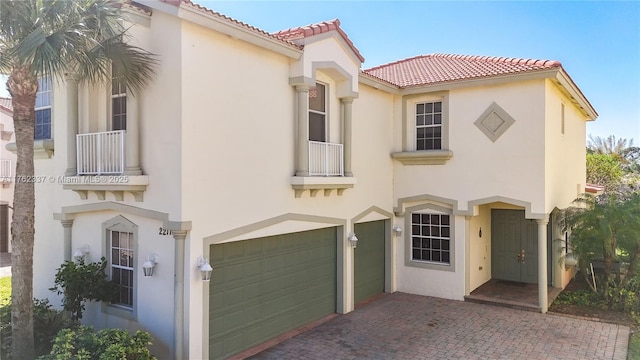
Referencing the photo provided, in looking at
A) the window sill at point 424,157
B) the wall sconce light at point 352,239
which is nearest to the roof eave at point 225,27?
the wall sconce light at point 352,239

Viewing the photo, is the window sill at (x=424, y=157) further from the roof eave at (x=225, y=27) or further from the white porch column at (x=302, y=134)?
the roof eave at (x=225, y=27)

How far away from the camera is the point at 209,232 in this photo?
847 cm

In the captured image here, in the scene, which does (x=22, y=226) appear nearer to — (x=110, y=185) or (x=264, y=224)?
(x=110, y=185)

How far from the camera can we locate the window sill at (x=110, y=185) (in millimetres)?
8266

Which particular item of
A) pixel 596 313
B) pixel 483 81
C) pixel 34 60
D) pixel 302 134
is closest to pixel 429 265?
pixel 596 313

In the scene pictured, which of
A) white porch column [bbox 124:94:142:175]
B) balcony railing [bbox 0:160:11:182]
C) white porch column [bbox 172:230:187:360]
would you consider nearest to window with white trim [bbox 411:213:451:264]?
white porch column [bbox 172:230:187:360]

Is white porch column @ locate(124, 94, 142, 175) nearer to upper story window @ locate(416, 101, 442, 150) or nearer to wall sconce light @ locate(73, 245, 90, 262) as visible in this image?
wall sconce light @ locate(73, 245, 90, 262)

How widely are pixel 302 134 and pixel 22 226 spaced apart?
6119 millimetres

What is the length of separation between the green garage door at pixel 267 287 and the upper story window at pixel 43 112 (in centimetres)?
618

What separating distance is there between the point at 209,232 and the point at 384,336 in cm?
526

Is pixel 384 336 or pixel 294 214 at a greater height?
pixel 294 214

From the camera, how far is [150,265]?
8.20m

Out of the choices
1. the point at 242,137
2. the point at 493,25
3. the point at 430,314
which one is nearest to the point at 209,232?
the point at 242,137

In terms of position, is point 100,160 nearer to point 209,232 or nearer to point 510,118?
point 209,232
